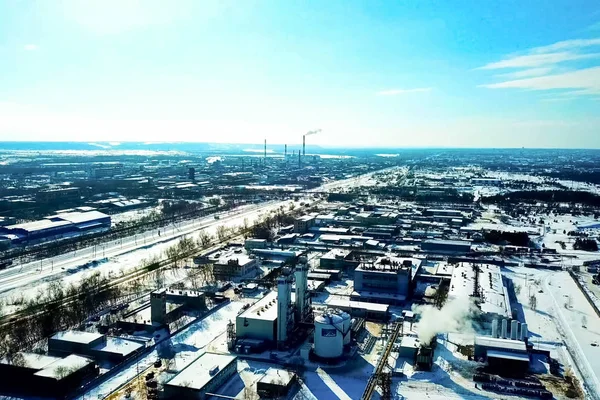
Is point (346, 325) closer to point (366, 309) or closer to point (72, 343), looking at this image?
point (366, 309)

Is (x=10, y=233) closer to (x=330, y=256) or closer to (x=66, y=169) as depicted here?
(x=330, y=256)

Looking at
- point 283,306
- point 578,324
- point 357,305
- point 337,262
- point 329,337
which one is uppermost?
point 283,306

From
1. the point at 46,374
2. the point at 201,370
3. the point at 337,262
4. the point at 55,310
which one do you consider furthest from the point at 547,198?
the point at 46,374

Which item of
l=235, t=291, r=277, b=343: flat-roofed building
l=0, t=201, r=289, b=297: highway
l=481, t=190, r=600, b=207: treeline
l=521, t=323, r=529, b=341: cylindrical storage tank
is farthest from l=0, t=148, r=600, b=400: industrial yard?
l=481, t=190, r=600, b=207: treeline

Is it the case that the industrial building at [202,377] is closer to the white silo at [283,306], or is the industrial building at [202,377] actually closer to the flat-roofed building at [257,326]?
the flat-roofed building at [257,326]

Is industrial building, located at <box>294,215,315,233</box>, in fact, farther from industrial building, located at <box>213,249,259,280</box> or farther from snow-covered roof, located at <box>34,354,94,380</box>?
snow-covered roof, located at <box>34,354,94,380</box>

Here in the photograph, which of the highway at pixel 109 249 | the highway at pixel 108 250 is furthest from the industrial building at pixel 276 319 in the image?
the highway at pixel 109 249
